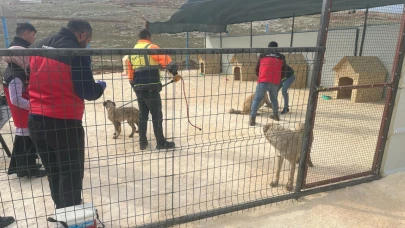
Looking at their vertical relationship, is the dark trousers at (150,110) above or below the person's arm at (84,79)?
below

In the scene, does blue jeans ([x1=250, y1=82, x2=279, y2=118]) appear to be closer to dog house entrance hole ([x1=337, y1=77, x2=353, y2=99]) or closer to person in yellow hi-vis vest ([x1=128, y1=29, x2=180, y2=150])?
person in yellow hi-vis vest ([x1=128, y1=29, x2=180, y2=150])

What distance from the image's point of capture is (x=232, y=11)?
350 inches

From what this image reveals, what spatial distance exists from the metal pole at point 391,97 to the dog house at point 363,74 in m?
4.13

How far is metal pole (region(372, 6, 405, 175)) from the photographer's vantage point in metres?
3.21

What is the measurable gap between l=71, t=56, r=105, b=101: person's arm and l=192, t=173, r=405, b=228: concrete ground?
1568mm

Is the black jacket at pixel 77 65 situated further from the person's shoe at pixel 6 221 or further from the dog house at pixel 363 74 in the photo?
the dog house at pixel 363 74

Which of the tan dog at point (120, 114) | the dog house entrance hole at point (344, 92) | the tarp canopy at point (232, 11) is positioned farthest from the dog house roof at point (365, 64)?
the tan dog at point (120, 114)

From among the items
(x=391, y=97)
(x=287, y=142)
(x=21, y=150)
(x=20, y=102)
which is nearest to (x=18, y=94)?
(x=20, y=102)

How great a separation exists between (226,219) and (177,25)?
830 cm

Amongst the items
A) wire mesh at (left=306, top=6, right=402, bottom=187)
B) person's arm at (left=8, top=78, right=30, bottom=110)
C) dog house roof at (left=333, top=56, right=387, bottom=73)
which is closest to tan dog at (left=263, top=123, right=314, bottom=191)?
wire mesh at (left=306, top=6, right=402, bottom=187)

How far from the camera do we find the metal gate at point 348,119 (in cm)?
309

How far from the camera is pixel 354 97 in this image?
293 inches

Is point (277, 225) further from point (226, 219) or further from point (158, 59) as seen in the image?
point (158, 59)

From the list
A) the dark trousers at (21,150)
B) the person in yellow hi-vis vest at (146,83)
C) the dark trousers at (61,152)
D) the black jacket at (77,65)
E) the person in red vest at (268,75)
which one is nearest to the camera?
the black jacket at (77,65)
